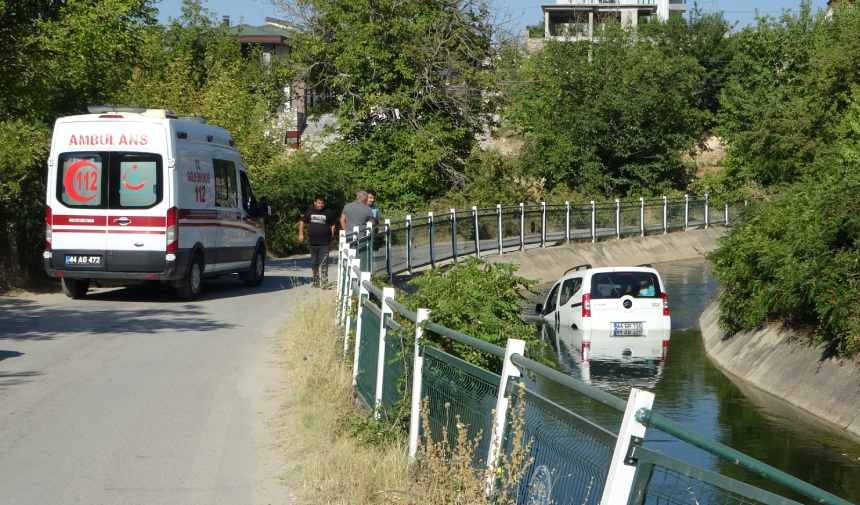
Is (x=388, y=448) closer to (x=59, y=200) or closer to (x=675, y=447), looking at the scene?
(x=675, y=447)

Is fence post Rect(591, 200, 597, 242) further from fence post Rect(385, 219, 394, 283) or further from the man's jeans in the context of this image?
the man's jeans

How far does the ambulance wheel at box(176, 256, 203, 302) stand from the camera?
693 inches

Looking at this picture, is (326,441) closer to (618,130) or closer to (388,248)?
(388,248)

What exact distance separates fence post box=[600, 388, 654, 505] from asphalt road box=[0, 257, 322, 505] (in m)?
3.43

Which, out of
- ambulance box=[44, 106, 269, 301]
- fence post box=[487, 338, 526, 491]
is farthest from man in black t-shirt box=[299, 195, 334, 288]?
fence post box=[487, 338, 526, 491]

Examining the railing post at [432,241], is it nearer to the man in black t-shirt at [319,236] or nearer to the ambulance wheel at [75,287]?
the man in black t-shirt at [319,236]

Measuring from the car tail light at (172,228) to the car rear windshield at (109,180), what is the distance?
11.9 inches

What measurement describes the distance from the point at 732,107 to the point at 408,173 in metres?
25.8

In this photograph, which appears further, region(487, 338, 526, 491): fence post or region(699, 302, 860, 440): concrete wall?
region(699, 302, 860, 440): concrete wall

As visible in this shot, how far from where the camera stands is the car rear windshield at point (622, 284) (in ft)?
60.7

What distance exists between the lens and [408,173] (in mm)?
39656

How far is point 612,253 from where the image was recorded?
112 feet

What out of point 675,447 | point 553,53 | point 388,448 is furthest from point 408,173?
point 388,448

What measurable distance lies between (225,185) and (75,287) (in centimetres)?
331
